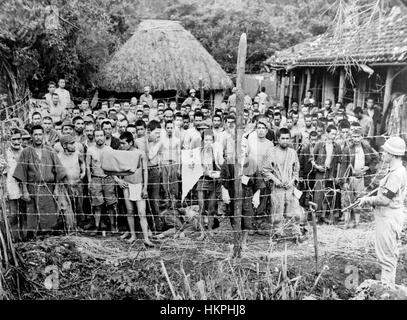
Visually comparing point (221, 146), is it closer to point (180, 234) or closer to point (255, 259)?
point (180, 234)

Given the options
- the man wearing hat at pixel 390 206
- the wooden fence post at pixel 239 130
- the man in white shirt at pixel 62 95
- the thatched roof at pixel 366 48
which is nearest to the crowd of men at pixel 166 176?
the wooden fence post at pixel 239 130

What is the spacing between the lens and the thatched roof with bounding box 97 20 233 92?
47.2 feet

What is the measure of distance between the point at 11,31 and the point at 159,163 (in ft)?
19.9

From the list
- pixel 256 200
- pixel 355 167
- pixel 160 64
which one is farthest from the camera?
pixel 160 64

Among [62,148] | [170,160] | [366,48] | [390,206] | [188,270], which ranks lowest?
[188,270]

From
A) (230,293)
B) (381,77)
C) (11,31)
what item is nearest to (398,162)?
(230,293)

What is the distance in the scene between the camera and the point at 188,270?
5227mm

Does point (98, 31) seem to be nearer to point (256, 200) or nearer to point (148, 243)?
point (256, 200)

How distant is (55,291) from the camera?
5.04 metres

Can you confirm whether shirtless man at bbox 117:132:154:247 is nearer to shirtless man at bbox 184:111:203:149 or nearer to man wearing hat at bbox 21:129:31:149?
shirtless man at bbox 184:111:203:149

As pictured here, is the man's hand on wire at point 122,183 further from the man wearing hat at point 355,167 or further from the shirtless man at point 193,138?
the man wearing hat at point 355,167

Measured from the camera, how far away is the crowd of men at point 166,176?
19.5 ft

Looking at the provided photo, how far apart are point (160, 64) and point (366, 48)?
6.40 metres

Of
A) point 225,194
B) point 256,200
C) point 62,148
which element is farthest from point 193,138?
point 62,148
